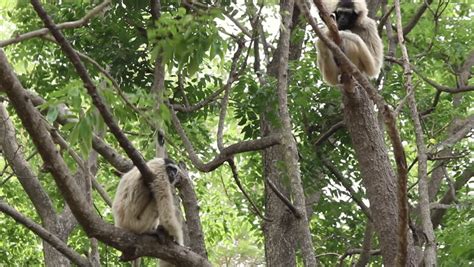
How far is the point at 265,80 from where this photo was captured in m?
9.55

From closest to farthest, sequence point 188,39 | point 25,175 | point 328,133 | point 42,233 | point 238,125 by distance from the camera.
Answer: point 188,39
point 42,233
point 25,175
point 328,133
point 238,125

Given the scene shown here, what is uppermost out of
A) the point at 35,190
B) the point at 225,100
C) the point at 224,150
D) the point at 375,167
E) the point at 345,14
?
the point at 345,14

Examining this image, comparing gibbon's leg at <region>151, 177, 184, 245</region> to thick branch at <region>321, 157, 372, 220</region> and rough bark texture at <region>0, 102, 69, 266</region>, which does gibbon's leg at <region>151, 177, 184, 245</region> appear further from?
thick branch at <region>321, 157, 372, 220</region>

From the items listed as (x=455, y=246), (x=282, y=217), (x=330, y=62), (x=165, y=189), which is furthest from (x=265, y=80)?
(x=455, y=246)

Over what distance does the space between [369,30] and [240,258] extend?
16.2 m

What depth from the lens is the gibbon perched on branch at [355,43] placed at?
8.68 metres

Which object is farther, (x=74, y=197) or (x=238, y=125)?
(x=238, y=125)

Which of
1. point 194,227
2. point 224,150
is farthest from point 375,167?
point 194,227

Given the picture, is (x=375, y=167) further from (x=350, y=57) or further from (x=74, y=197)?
(x=74, y=197)

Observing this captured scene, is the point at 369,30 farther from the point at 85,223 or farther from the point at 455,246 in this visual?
the point at 85,223

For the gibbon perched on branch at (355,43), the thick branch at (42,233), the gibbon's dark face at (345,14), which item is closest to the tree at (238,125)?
the thick branch at (42,233)

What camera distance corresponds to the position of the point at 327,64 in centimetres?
891

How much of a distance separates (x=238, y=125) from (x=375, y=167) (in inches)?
152

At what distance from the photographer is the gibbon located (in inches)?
298
